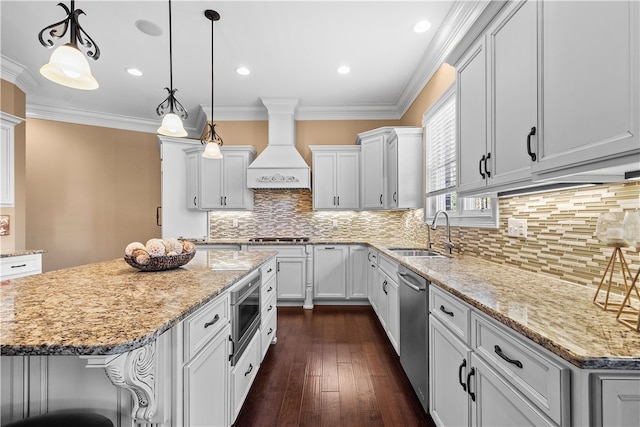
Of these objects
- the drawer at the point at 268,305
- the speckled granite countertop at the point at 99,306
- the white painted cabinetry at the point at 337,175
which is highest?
the white painted cabinetry at the point at 337,175

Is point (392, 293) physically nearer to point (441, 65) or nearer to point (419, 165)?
point (419, 165)

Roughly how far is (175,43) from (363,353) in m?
3.73

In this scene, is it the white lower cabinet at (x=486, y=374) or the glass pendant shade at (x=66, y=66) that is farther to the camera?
the glass pendant shade at (x=66, y=66)

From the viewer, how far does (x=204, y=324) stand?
3.95ft

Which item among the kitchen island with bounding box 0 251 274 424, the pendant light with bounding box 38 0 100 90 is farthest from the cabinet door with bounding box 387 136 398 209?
the pendant light with bounding box 38 0 100 90

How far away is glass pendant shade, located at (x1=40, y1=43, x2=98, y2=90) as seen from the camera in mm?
1244

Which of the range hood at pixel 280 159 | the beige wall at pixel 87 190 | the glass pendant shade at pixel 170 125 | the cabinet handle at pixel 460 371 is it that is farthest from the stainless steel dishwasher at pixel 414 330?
the beige wall at pixel 87 190

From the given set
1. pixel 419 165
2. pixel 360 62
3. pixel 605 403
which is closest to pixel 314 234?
pixel 419 165

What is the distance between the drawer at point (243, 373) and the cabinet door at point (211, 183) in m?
2.82

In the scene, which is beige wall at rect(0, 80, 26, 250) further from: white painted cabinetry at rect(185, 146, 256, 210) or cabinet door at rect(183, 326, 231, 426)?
cabinet door at rect(183, 326, 231, 426)

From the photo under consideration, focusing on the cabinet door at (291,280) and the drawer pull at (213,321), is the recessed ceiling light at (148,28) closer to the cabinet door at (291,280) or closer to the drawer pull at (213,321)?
the drawer pull at (213,321)

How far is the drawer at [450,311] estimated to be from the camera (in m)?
1.24

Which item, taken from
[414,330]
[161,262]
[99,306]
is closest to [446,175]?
[414,330]

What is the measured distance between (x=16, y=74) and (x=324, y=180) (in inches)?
163
